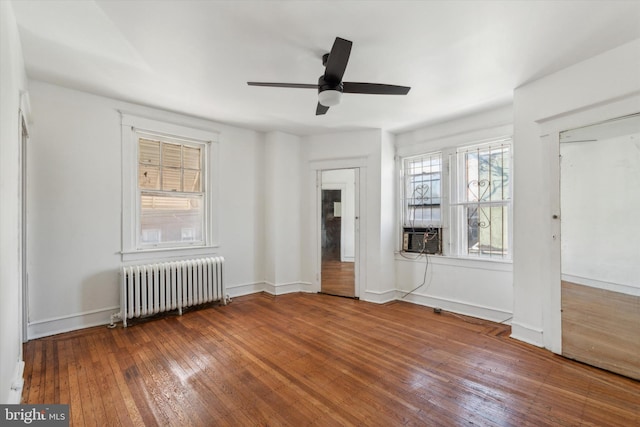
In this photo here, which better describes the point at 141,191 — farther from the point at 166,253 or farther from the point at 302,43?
the point at 302,43

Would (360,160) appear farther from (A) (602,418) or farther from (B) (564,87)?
(A) (602,418)

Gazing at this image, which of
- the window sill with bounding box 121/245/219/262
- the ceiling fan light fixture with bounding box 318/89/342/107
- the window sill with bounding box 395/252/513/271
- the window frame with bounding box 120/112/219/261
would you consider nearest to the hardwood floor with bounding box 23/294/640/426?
the window sill with bounding box 395/252/513/271

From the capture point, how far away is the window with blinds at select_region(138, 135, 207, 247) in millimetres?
3727

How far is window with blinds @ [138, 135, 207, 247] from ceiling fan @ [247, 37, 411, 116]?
2287 mm

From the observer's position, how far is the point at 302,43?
7.23ft

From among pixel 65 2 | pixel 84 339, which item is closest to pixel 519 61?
pixel 65 2

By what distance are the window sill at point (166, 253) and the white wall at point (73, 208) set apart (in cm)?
13

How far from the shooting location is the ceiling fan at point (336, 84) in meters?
1.88

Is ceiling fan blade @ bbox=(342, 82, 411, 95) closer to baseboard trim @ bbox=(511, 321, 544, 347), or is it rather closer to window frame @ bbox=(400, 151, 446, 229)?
window frame @ bbox=(400, 151, 446, 229)

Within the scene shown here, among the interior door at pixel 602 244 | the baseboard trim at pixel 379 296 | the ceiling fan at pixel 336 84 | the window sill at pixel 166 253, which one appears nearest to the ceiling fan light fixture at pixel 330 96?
the ceiling fan at pixel 336 84

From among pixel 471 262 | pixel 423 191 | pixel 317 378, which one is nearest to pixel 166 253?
pixel 317 378

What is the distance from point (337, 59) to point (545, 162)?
7.61 feet

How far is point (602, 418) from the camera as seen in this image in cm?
182

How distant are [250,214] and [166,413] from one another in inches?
124
